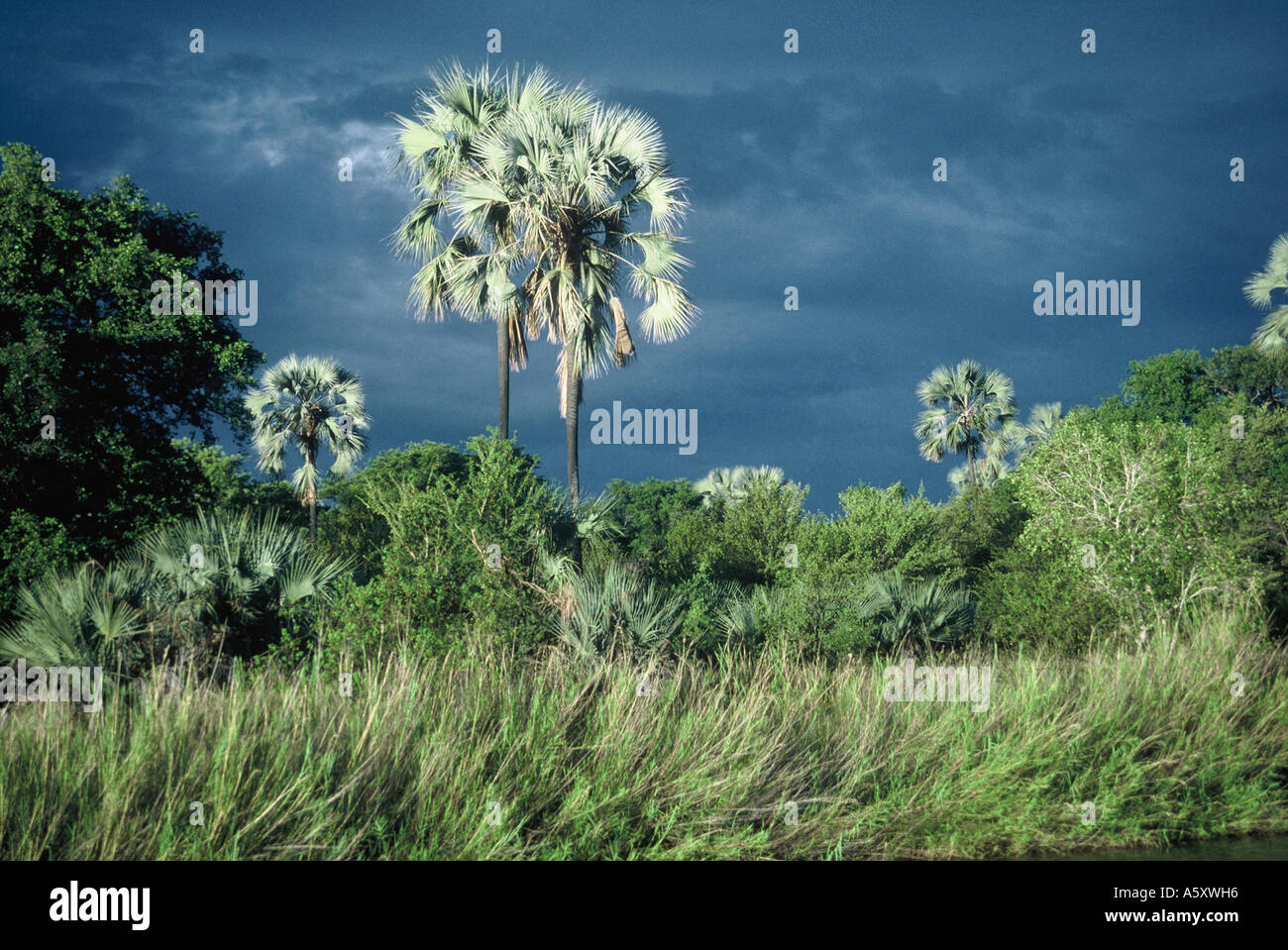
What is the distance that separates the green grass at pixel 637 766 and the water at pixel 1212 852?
147 mm

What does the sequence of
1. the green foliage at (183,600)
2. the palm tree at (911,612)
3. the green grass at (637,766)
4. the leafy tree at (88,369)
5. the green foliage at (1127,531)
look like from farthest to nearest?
the leafy tree at (88,369)
the green foliage at (1127,531)
the palm tree at (911,612)
the green foliage at (183,600)
the green grass at (637,766)

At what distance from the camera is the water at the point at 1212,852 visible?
825cm

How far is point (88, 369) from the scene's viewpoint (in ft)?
66.1

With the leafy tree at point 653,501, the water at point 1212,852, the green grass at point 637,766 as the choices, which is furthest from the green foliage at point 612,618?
the leafy tree at point 653,501

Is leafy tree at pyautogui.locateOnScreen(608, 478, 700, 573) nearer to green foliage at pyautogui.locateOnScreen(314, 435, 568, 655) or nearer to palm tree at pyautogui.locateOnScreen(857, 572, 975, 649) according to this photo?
palm tree at pyautogui.locateOnScreen(857, 572, 975, 649)

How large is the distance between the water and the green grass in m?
0.15

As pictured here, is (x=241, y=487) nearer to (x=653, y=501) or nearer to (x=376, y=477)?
(x=376, y=477)

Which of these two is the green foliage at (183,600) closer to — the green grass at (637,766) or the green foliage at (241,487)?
the green grass at (637,766)

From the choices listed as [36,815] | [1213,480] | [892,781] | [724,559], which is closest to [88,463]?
[724,559]

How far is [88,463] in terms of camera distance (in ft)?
63.8

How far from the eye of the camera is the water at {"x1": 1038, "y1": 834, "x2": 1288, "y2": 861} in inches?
Answer: 325

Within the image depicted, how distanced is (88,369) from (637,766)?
17589 mm

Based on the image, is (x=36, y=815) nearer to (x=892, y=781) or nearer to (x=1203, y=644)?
(x=892, y=781)

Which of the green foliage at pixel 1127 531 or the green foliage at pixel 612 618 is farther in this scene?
the green foliage at pixel 1127 531
